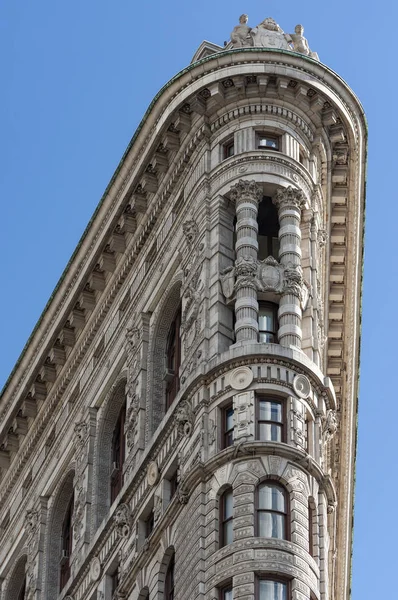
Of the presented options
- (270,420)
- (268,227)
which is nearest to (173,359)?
(268,227)

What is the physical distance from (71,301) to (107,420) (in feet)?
22.9

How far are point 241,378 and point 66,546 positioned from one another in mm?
15320

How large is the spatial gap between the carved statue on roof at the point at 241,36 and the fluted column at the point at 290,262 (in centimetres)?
866

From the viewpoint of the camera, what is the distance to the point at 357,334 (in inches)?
3216

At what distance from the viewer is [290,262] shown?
224ft

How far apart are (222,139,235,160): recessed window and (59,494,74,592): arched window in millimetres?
14125

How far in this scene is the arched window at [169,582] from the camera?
207ft

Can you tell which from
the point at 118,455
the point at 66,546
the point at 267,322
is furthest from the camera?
the point at 66,546

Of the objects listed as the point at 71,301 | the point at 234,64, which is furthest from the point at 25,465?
the point at 234,64

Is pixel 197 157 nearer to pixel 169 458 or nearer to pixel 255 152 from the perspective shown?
pixel 255 152

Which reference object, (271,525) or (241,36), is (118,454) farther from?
(241,36)

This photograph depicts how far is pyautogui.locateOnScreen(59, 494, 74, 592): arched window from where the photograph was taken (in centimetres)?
7500

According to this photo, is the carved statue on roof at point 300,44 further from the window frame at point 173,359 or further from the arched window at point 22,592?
the arched window at point 22,592

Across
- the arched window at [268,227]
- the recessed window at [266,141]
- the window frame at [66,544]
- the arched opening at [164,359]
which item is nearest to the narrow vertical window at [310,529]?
the arched opening at [164,359]
